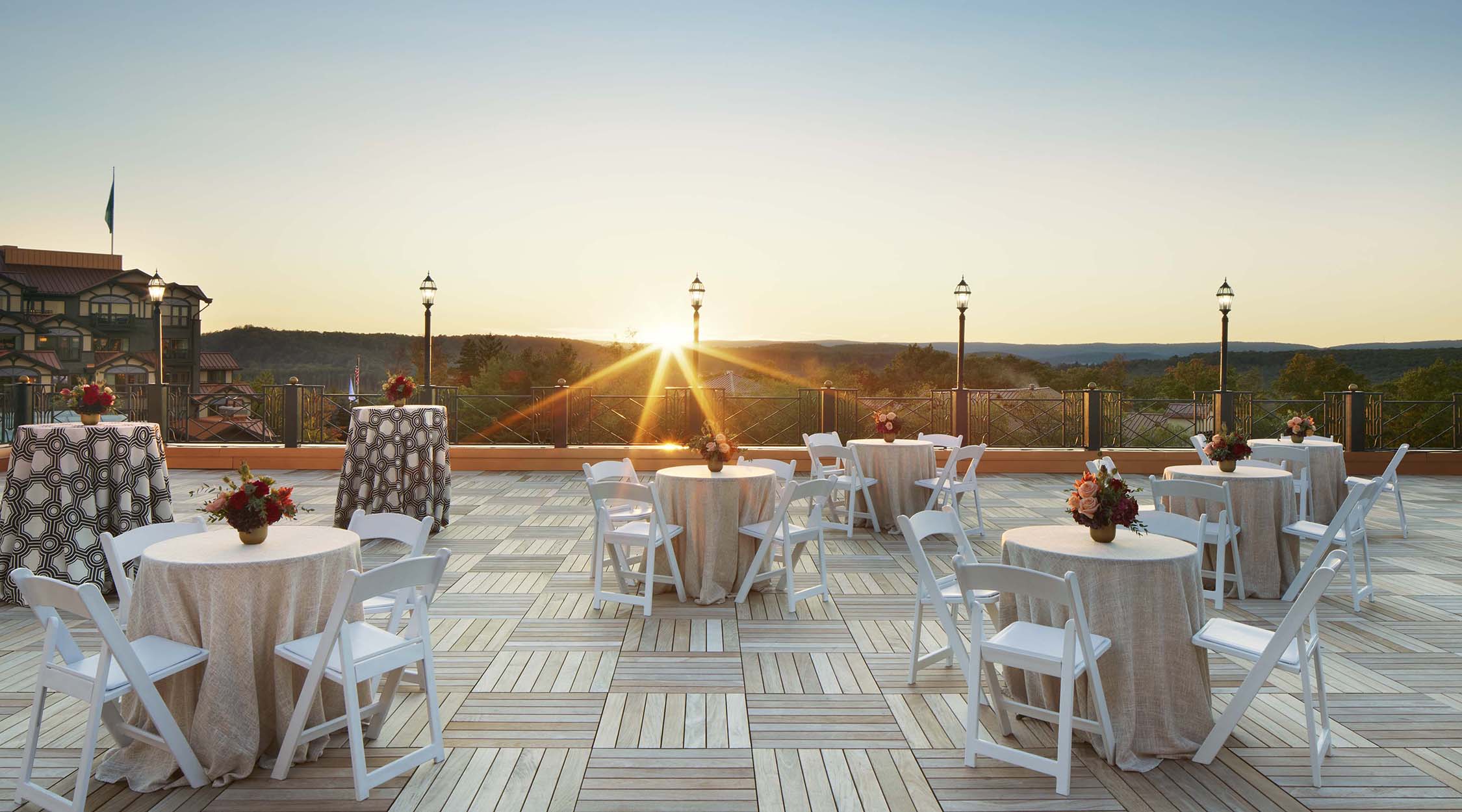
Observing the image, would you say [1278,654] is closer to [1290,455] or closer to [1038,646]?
[1038,646]

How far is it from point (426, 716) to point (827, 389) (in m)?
9.72

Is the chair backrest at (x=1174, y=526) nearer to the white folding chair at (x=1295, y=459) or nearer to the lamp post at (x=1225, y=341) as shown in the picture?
the white folding chair at (x=1295, y=459)

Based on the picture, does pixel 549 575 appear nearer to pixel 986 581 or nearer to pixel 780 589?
pixel 780 589

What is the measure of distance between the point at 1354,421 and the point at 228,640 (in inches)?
583

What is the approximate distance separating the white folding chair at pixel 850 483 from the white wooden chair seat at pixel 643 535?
233cm

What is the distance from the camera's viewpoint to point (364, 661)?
2.63 m

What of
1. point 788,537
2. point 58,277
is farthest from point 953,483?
point 58,277

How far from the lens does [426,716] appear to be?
3328 millimetres

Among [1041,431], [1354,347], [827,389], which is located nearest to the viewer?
[827,389]

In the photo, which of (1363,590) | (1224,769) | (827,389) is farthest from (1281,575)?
(827,389)

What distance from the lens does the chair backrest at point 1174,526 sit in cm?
368

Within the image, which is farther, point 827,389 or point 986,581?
point 827,389

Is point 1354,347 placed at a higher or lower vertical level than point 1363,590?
higher

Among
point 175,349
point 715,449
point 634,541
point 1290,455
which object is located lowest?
point 634,541
